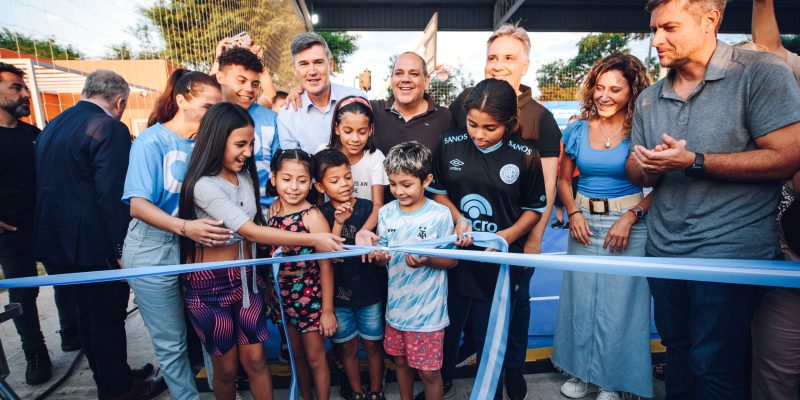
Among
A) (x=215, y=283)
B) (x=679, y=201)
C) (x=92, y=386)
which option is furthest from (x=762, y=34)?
(x=92, y=386)

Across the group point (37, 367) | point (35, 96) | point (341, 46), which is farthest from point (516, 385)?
point (341, 46)

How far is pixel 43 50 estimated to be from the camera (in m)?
3.04

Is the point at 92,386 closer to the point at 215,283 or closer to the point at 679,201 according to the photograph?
the point at 215,283

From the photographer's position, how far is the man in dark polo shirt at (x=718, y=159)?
155cm

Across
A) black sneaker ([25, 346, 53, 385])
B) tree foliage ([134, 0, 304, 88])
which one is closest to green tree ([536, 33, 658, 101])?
tree foliage ([134, 0, 304, 88])

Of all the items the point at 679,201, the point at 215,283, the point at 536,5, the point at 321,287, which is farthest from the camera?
the point at 536,5

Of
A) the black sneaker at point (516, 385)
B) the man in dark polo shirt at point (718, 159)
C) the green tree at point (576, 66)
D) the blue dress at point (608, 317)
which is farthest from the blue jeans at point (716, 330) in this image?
the green tree at point (576, 66)

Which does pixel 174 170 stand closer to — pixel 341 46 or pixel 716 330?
pixel 716 330

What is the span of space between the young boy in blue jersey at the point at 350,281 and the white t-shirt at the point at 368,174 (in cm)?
15

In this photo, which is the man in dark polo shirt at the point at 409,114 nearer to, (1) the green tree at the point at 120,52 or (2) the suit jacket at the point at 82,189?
(2) the suit jacket at the point at 82,189

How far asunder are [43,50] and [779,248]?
194 inches

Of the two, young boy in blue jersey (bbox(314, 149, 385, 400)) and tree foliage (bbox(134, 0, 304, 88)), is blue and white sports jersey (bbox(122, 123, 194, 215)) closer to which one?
young boy in blue jersey (bbox(314, 149, 385, 400))

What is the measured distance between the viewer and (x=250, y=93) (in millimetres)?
2609

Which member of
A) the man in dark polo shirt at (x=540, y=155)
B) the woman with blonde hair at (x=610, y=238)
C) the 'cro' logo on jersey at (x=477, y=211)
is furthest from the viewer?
the man in dark polo shirt at (x=540, y=155)
